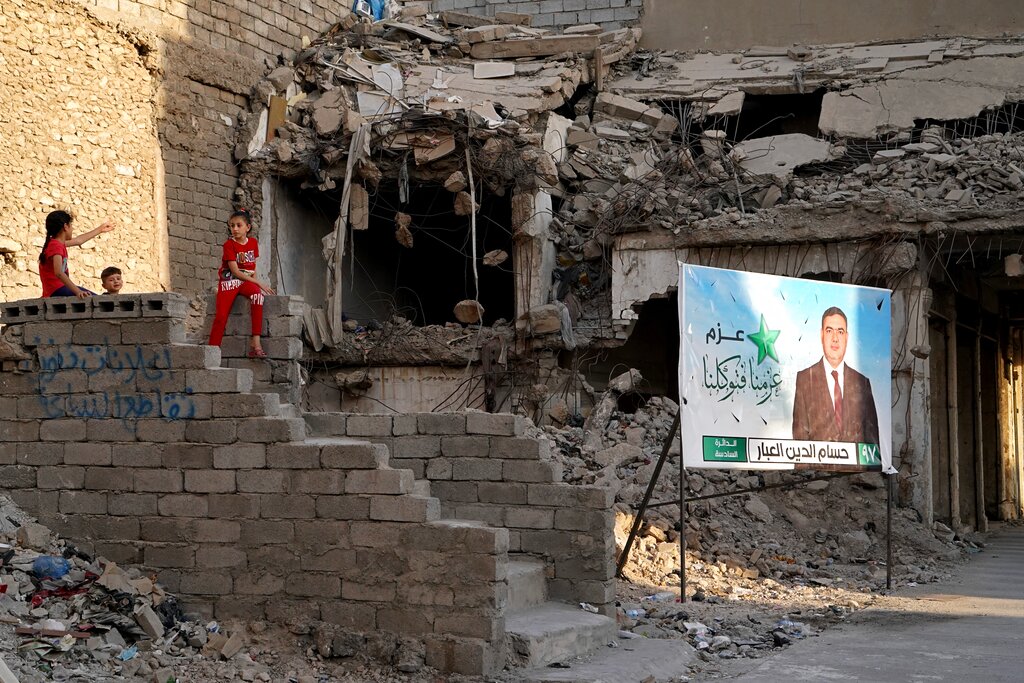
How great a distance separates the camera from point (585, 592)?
8977 millimetres

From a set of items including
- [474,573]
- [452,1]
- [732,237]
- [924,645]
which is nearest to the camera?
[474,573]

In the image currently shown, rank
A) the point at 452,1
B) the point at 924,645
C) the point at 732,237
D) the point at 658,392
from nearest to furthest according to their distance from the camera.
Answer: the point at 924,645
the point at 732,237
the point at 658,392
the point at 452,1

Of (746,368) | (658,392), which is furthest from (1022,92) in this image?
(746,368)

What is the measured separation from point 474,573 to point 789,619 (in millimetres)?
3309

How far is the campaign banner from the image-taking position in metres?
9.59

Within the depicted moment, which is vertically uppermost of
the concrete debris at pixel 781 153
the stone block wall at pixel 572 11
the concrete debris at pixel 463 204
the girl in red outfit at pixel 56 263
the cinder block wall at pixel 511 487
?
the stone block wall at pixel 572 11

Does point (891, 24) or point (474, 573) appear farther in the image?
point (891, 24)

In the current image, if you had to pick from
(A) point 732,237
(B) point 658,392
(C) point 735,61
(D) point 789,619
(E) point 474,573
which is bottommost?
(D) point 789,619

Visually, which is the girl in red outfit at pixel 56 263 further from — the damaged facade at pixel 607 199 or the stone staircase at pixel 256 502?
the damaged facade at pixel 607 199

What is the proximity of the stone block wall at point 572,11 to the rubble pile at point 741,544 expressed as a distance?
7717 mm

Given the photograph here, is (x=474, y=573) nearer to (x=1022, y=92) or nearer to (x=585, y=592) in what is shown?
(x=585, y=592)

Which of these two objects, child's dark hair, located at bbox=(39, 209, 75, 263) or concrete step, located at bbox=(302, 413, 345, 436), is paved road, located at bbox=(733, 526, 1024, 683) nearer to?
concrete step, located at bbox=(302, 413, 345, 436)

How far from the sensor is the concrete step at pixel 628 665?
7.45m

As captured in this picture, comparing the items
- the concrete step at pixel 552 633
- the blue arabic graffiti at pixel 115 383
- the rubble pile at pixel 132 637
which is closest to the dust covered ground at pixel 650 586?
the rubble pile at pixel 132 637
